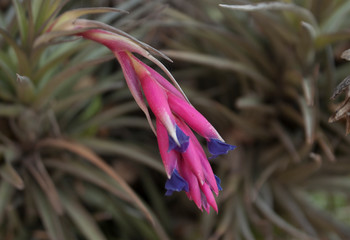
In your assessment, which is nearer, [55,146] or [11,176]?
[11,176]

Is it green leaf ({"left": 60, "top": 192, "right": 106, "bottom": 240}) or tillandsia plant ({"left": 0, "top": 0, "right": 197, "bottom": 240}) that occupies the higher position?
tillandsia plant ({"left": 0, "top": 0, "right": 197, "bottom": 240})

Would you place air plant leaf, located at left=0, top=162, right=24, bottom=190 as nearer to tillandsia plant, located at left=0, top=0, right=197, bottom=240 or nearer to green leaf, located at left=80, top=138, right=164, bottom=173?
tillandsia plant, located at left=0, top=0, right=197, bottom=240

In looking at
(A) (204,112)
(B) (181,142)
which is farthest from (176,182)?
(A) (204,112)

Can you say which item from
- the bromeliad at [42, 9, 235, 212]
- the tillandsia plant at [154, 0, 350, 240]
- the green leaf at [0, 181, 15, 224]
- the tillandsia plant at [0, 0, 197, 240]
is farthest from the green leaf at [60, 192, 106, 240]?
the bromeliad at [42, 9, 235, 212]

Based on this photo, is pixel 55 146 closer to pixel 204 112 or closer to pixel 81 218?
pixel 81 218

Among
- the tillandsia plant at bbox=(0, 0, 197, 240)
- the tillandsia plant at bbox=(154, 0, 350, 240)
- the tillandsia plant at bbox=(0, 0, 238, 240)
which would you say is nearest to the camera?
the tillandsia plant at bbox=(0, 0, 238, 240)

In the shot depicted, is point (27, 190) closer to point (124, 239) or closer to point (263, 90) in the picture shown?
point (124, 239)
